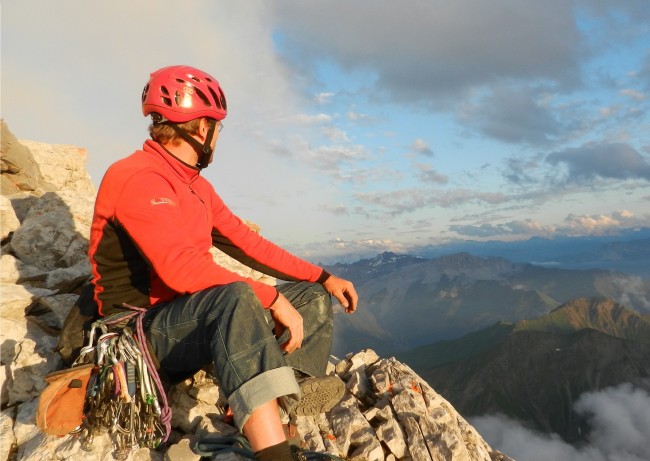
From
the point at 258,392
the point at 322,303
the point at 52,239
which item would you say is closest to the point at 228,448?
the point at 258,392

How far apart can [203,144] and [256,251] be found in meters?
2.64

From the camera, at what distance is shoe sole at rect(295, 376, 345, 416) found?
690cm

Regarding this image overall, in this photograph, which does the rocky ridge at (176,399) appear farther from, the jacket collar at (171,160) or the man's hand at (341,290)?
the jacket collar at (171,160)

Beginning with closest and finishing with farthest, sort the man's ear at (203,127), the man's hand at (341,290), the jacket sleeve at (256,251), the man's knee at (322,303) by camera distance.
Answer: the man's ear at (203,127)
the man's knee at (322,303)
the man's hand at (341,290)
the jacket sleeve at (256,251)

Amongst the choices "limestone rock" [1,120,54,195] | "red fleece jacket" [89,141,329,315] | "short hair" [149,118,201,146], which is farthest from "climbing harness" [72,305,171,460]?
"limestone rock" [1,120,54,195]

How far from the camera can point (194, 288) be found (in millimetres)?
5164

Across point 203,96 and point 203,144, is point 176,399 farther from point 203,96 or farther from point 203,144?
point 203,96

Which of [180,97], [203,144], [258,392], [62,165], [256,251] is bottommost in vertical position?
[258,392]

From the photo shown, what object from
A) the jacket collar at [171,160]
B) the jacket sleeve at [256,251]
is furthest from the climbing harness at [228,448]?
the jacket collar at [171,160]

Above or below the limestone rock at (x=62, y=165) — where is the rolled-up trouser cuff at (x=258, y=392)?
below

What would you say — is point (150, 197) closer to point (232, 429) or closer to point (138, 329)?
point (138, 329)

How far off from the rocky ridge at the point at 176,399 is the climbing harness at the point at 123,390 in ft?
0.95

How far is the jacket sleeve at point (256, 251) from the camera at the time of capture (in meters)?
8.18

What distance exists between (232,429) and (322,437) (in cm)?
173
